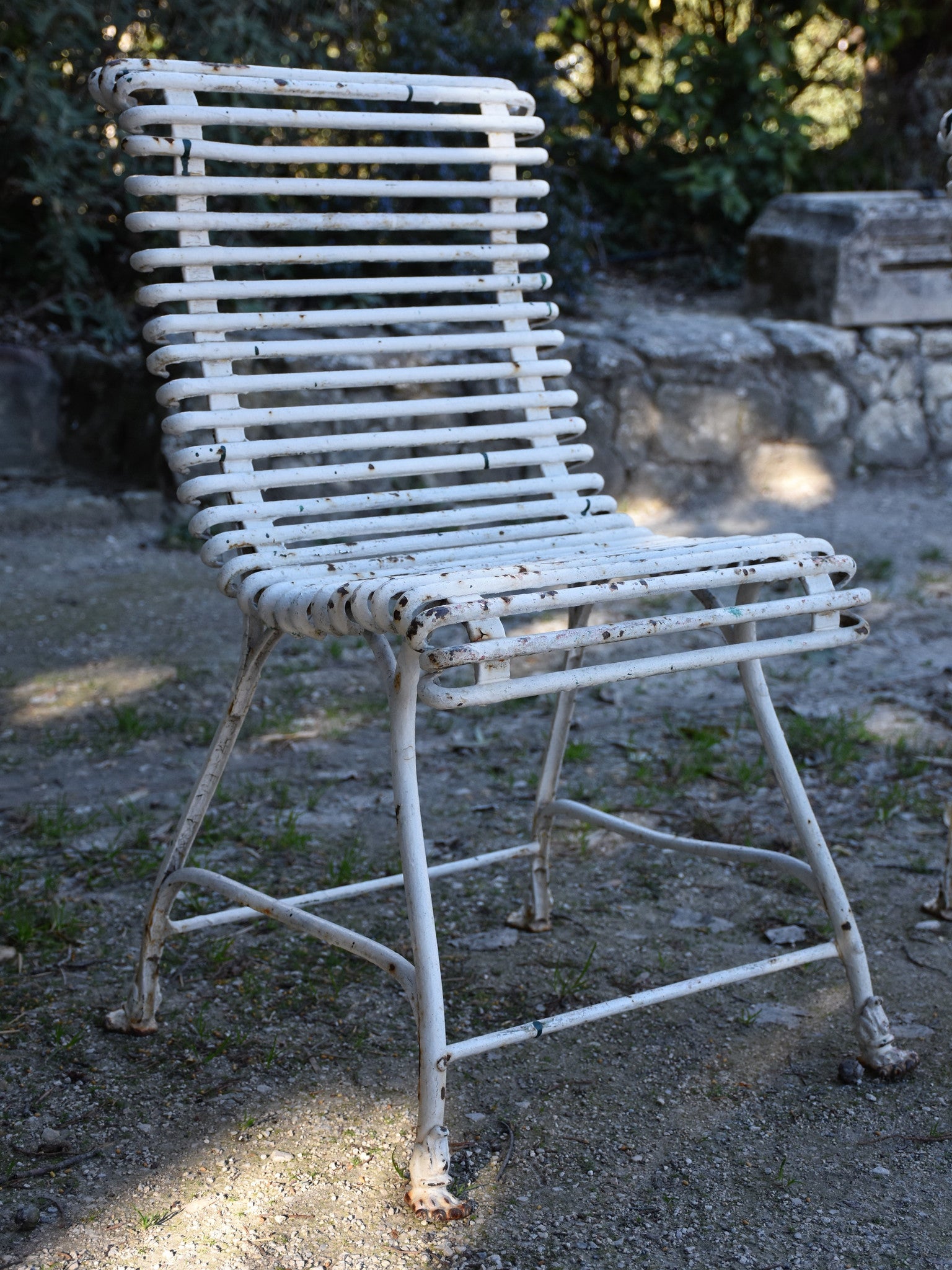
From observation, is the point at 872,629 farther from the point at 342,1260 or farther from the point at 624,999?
the point at 342,1260

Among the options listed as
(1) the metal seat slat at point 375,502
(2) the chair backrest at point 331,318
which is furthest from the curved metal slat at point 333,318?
(1) the metal seat slat at point 375,502

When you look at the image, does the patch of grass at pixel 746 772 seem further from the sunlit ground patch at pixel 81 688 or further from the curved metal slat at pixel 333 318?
the sunlit ground patch at pixel 81 688

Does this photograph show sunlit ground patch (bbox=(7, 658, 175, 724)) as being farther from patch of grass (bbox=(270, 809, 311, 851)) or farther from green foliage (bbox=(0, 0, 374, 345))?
green foliage (bbox=(0, 0, 374, 345))

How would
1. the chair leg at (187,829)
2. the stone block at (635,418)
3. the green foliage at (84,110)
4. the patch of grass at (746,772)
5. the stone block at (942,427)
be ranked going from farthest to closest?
the stone block at (942,427), the stone block at (635,418), the green foliage at (84,110), the patch of grass at (746,772), the chair leg at (187,829)

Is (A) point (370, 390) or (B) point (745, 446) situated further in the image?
(B) point (745, 446)

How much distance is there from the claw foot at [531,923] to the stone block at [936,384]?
140 inches

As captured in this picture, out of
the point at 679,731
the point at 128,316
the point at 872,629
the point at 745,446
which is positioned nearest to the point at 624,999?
the point at 679,731

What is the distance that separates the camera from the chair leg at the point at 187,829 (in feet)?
5.18

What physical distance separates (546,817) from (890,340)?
352 cm

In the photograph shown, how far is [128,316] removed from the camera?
16.4ft

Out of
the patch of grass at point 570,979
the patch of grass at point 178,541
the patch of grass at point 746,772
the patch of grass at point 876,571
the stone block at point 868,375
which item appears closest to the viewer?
the patch of grass at point 570,979

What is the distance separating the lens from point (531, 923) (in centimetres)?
204

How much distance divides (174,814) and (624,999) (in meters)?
1.23

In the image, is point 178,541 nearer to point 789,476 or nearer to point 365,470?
point 789,476
